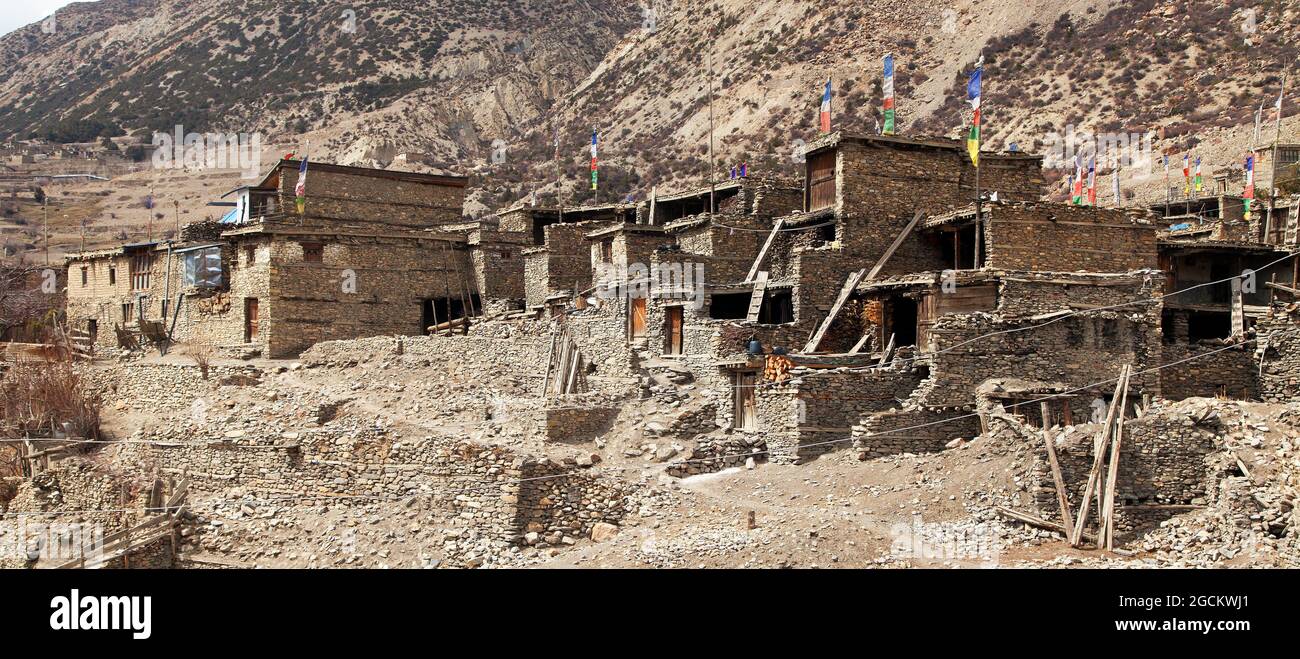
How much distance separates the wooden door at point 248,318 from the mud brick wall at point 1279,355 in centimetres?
2616

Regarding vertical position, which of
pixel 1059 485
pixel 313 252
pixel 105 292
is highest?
pixel 313 252

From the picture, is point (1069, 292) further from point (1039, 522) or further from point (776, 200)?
point (776, 200)

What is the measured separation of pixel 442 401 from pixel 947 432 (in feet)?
39.1

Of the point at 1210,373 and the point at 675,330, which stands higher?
the point at 675,330

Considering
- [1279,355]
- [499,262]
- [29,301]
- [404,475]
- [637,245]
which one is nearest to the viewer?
[404,475]

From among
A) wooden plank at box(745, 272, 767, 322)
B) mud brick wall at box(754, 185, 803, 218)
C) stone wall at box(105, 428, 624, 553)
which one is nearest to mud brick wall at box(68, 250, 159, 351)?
stone wall at box(105, 428, 624, 553)

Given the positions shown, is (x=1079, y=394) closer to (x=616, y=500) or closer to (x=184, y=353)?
(x=616, y=500)

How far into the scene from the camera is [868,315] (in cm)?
2567

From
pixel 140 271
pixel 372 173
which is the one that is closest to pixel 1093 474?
pixel 372 173

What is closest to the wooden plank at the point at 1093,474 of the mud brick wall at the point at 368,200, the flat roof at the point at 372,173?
the mud brick wall at the point at 368,200

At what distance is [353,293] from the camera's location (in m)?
35.0

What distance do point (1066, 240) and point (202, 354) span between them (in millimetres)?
24140

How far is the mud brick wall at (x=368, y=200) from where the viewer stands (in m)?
37.8
